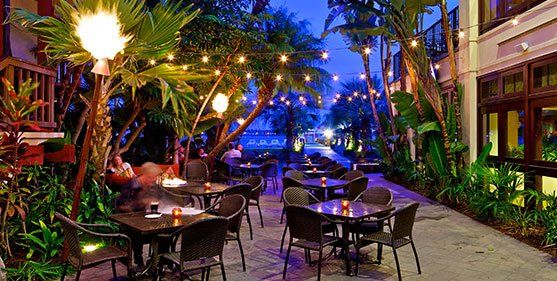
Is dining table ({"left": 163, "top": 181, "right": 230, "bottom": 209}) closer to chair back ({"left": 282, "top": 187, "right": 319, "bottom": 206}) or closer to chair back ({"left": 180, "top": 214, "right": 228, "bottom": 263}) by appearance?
chair back ({"left": 282, "top": 187, "right": 319, "bottom": 206})

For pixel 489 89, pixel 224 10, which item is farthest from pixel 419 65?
pixel 224 10

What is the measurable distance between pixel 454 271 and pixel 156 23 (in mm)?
4611

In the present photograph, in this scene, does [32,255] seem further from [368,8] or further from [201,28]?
[368,8]

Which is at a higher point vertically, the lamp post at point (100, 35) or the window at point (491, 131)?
the lamp post at point (100, 35)

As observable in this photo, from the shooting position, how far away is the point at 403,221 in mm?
5211

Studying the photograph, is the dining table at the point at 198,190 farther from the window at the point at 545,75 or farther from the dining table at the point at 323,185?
the window at the point at 545,75

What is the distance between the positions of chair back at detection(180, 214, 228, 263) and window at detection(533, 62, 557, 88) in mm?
5931

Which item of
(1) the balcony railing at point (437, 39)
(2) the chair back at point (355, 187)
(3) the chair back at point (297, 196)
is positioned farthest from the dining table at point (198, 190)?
(1) the balcony railing at point (437, 39)

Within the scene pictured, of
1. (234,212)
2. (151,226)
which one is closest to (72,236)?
(151,226)

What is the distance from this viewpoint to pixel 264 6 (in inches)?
561

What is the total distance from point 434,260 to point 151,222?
359 cm

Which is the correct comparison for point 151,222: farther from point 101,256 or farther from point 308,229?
point 308,229

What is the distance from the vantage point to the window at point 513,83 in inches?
330

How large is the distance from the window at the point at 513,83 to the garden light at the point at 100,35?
278 inches
